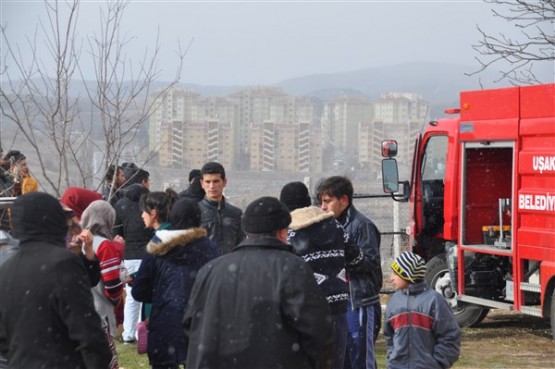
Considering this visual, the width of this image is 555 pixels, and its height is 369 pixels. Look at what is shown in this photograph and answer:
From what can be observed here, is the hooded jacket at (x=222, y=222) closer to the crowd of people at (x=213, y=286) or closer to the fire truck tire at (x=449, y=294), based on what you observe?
the crowd of people at (x=213, y=286)

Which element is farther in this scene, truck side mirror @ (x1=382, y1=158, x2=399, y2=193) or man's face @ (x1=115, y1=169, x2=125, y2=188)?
truck side mirror @ (x1=382, y1=158, x2=399, y2=193)

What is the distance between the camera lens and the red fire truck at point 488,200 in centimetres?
1147

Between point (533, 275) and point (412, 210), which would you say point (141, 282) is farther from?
point (412, 210)

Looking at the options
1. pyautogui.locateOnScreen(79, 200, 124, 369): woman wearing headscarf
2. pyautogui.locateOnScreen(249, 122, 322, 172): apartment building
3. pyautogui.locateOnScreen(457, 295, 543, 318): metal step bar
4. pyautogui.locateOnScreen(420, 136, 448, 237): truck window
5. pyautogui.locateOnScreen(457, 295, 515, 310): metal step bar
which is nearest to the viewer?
pyautogui.locateOnScreen(79, 200, 124, 369): woman wearing headscarf

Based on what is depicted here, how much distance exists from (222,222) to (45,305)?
4.36m

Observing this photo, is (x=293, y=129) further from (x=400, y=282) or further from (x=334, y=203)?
(x=400, y=282)

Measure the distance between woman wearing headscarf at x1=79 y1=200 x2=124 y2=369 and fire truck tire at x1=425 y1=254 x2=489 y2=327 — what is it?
7727 millimetres

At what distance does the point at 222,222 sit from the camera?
8.95 m

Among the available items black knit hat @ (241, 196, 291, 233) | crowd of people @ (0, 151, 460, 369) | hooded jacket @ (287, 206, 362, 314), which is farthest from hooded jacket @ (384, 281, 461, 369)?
black knit hat @ (241, 196, 291, 233)

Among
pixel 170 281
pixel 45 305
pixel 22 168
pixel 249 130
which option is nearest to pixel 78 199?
pixel 170 281

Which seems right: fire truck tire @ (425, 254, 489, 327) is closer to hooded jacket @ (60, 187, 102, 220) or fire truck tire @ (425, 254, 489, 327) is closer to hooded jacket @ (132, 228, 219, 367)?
hooded jacket @ (132, 228, 219, 367)

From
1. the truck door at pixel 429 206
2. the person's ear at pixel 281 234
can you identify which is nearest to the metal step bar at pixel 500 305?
the truck door at pixel 429 206

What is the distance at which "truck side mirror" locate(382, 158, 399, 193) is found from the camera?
13.6m

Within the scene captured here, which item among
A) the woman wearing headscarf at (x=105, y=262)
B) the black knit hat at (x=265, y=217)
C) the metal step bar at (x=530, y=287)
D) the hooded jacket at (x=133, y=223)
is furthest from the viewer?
the metal step bar at (x=530, y=287)
